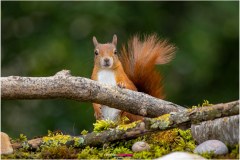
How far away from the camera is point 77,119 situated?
1053 centimetres

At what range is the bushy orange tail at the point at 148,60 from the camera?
6.70 m

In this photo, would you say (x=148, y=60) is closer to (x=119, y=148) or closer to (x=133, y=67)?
(x=133, y=67)

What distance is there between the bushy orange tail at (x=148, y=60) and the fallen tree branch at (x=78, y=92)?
671 mm

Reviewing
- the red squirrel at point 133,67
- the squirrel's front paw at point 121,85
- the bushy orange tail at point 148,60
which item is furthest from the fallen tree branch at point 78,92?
the bushy orange tail at point 148,60

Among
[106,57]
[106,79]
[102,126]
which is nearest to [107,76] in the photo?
[106,79]

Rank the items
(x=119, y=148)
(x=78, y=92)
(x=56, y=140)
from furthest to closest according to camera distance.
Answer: (x=78, y=92) → (x=56, y=140) → (x=119, y=148)

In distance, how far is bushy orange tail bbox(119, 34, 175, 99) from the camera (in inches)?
264

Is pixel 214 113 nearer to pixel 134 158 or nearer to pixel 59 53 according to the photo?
pixel 134 158

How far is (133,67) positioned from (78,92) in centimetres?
118

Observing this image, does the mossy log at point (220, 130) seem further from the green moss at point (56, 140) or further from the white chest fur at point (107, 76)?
the white chest fur at point (107, 76)

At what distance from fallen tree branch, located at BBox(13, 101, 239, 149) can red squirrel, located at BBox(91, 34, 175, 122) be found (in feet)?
3.87

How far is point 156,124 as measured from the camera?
17.3 feet

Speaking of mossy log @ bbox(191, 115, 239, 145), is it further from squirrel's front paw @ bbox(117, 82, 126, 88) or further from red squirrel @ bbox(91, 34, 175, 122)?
red squirrel @ bbox(91, 34, 175, 122)

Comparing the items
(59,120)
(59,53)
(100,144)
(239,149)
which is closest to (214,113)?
(239,149)
